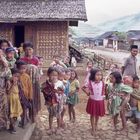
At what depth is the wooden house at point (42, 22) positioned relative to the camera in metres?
14.6

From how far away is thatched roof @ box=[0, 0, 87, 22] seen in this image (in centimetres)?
1420

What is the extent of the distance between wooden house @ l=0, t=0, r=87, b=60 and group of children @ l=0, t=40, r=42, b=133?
8.78 m

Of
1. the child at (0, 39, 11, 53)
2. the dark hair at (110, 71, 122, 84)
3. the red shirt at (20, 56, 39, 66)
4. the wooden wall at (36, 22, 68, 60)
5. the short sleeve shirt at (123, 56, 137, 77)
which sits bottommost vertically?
the dark hair at (110, 71, 122, 84)

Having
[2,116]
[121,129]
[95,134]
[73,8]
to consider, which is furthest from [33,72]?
[73,8]

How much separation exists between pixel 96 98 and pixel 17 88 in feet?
5.08

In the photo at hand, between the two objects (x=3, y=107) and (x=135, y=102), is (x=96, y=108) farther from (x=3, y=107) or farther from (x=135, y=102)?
(x=3, y=107)

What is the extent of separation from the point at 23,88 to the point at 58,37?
9830mm

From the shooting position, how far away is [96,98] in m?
6.18

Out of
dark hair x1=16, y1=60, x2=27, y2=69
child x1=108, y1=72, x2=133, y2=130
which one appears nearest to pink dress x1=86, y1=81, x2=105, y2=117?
child x1=108, y1=72, x2=133, y2=130

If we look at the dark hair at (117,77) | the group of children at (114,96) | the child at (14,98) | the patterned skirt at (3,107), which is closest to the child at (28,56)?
the child at (14,98)

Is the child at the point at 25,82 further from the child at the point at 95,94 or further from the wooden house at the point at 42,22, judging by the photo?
the wooden house at the point at 42,22

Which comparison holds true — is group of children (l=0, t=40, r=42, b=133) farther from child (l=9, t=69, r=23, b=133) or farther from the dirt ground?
the dirt ground

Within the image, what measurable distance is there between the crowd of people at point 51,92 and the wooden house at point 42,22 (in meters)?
7.97

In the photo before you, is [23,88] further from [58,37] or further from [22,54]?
[58,37]
